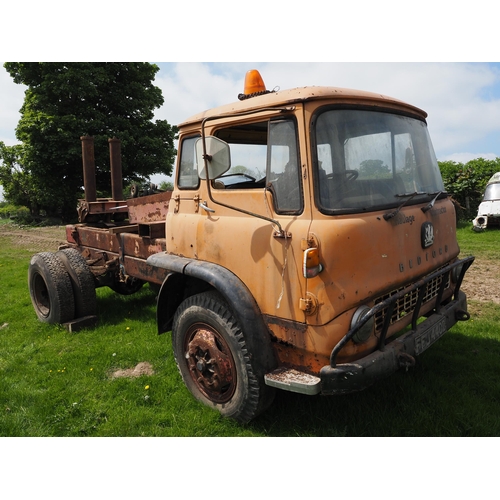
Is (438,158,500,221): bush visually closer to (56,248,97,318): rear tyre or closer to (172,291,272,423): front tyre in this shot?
(56,248,97,318): rear tyre

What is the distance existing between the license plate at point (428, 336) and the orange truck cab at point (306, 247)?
0.02 metres

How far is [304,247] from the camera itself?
8.48 ft

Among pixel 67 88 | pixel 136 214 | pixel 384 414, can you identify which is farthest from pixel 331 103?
pixel 67 88

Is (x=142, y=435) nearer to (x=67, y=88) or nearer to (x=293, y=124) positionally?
(x=293, y=124)

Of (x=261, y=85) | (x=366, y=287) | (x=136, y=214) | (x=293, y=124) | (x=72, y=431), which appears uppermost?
(x=261, y=85)

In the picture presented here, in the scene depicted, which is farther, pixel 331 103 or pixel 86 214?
pixel 86 214

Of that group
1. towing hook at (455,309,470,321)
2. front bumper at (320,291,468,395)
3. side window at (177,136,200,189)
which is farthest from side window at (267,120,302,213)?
towing hook at (455,309,470,321)

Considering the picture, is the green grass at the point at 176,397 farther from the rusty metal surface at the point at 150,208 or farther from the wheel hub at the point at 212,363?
the rusty metal surface at the point at 150,208

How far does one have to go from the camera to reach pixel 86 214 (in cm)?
623

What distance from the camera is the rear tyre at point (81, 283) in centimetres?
527

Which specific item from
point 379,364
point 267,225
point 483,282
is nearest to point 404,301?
point 379,364

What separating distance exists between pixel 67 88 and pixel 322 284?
18.6m

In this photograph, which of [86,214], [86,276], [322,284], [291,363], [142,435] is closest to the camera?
[322,284]

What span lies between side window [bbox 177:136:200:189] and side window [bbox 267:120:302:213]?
0.83 meters
